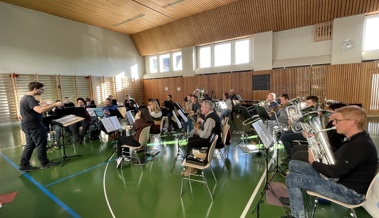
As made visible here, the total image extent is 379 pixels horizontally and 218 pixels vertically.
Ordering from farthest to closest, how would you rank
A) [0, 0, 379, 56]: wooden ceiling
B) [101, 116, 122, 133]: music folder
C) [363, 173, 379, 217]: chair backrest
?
1. [0, 0, 379, 56]: wooden ceiling
2. [101, 116, 122, 133]: music folder
3. [363, 173, 379, 217]: chair backrest

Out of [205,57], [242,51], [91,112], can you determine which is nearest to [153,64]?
[205,57]

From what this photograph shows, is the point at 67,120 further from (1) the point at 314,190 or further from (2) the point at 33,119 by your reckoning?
(1) the point at 314,190

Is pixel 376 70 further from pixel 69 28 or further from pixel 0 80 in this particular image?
pixel 0 80

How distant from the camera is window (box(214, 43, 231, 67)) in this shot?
14055 millimetres

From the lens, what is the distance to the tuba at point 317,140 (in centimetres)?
233

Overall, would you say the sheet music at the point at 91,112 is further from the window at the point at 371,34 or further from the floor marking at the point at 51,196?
the window at the point at 371,34

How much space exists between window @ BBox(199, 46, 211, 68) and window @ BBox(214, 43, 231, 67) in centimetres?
65

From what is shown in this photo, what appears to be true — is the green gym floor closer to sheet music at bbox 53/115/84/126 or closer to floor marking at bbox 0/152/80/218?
floor marking at bbox 0/152/80/218

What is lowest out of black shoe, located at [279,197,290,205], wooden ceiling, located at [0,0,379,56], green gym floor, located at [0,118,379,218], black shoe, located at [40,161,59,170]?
green gym floor, located at [0,118,379,218]

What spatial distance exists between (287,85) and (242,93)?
296 centimetres

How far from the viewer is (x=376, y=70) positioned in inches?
373

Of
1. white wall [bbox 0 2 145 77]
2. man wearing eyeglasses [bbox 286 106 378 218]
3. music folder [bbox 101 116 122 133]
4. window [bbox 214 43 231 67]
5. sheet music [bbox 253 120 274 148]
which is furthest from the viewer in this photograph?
window [bbox 214 43 231 67]

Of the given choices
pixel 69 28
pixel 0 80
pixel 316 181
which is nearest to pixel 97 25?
pixel 69 28

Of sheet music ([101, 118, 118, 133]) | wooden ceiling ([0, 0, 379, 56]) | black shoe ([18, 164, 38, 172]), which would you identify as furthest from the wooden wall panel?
black shoe ([18, 164, 38, 172])
